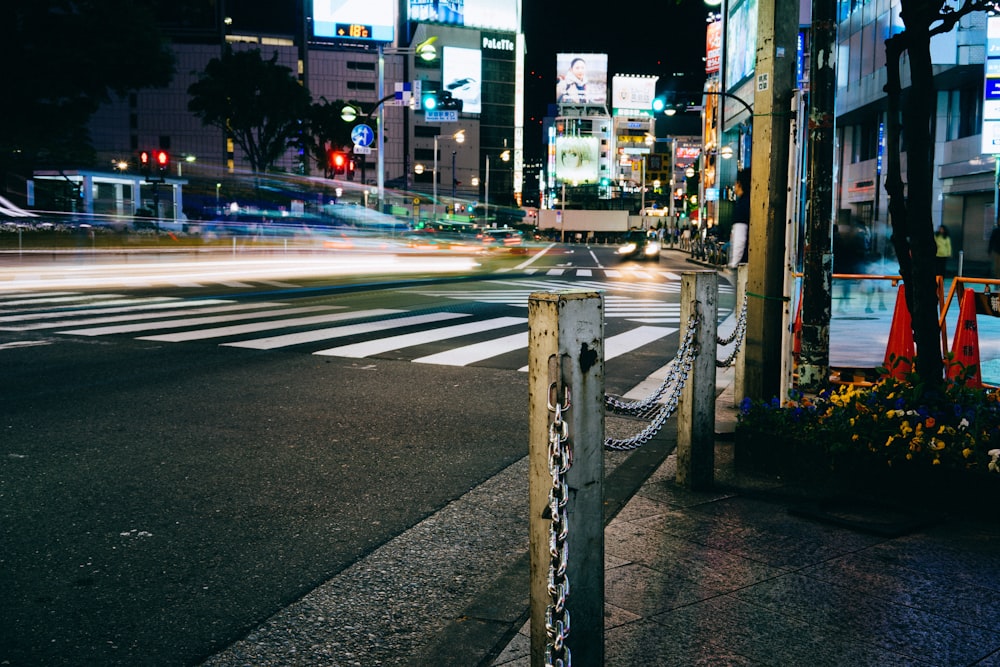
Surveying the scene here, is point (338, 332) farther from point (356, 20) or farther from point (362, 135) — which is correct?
point (356, 20)

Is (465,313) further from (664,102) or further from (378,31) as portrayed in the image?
(378,31)

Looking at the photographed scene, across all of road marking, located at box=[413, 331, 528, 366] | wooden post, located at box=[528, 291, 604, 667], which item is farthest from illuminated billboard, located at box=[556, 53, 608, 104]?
wooden post, located at box=[528, 291, 604, 667]

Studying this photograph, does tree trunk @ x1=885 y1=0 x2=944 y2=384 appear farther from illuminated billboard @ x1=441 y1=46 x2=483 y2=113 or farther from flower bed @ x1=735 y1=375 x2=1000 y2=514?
illuminated billboard @ x1=441 y1=46 x2=483 y2=113

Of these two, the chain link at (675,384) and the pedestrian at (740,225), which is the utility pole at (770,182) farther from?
the pedestrian at (740,225)

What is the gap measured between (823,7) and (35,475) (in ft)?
19.2

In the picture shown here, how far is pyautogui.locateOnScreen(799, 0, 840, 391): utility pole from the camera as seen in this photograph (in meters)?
5.59

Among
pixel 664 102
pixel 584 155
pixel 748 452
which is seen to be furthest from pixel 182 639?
pixel 584 155

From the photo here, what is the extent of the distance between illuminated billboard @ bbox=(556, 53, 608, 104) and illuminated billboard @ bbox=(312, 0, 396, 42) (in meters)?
110

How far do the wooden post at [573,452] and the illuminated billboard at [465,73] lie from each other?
420 feet

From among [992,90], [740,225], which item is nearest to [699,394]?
[740,225]

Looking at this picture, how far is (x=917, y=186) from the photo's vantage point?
191 inches

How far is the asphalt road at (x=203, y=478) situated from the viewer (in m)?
3.25

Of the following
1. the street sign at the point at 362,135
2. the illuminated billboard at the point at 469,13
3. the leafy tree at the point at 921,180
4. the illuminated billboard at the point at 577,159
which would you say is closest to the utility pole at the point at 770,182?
the leafy tree at the point at 921,180

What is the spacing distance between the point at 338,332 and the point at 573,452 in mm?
9548
